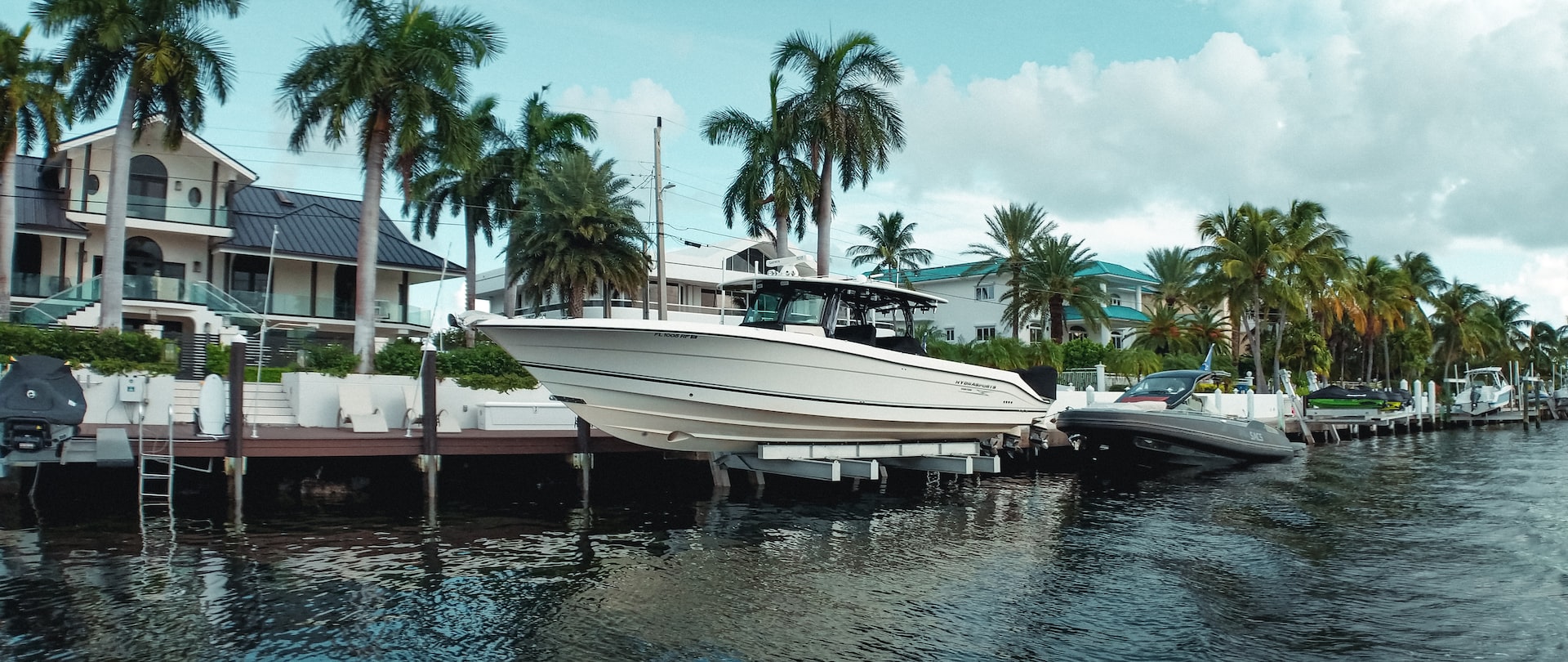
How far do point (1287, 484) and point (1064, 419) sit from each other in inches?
166

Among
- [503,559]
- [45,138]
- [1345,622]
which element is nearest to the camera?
[1345,622]

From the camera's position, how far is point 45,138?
2556cm

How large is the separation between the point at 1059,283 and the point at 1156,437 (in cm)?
1950

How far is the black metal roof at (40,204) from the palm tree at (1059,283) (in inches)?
1262

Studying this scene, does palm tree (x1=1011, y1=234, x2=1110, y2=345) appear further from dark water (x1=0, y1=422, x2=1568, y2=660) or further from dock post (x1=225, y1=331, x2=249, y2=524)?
dock post (x1=225, y1=331, x2=249, y2=524)

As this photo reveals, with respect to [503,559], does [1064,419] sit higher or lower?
higher

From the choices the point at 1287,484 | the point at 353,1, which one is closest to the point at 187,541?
the point at 353,1

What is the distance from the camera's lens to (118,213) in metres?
23.8

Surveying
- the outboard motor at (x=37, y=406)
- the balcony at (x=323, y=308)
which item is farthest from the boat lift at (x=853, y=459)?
the balcony at (x=323, y=308)

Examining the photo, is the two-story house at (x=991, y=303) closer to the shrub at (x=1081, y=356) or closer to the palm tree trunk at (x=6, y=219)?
the shrub at (x=1081, y=356)

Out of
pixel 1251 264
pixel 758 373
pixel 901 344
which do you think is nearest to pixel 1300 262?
pixel 1251 264

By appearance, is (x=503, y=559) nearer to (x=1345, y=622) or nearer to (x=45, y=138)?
(x=1345, y=622)

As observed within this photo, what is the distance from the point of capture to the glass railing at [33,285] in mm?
29844

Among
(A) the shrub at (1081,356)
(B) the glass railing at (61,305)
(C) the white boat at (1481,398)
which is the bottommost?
(C) the white boat at (1481,398)
